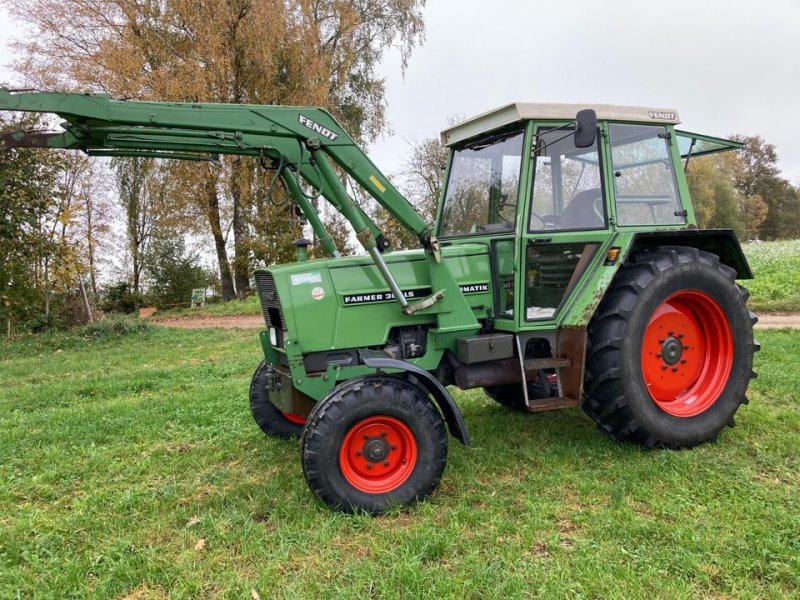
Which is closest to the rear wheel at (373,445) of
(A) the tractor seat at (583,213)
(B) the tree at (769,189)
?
(A) the tractor seat at (583,213)

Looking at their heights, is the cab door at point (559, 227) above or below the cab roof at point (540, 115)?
below

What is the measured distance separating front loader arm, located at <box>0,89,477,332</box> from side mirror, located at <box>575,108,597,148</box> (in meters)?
1.09

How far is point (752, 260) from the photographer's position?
17.2 metres

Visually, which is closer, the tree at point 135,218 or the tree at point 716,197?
the tree at point 135,218

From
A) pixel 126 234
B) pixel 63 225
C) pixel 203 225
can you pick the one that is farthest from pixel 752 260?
pixel 126 234

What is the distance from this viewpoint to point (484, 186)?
14.1 feet

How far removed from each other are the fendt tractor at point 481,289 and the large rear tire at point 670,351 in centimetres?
1

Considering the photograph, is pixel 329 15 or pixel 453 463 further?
pixel 329 15

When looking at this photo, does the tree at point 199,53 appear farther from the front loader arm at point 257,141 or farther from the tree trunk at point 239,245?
the front loader arm at point 257,141

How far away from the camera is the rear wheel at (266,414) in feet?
14.7

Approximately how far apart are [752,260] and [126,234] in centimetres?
2277

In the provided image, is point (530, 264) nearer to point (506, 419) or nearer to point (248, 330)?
point (506, 419)

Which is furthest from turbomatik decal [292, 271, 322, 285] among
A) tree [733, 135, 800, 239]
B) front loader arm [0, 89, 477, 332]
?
tree [733, 135, 800, 239]

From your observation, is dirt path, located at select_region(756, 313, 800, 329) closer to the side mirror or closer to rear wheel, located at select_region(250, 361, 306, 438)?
the side mirror
